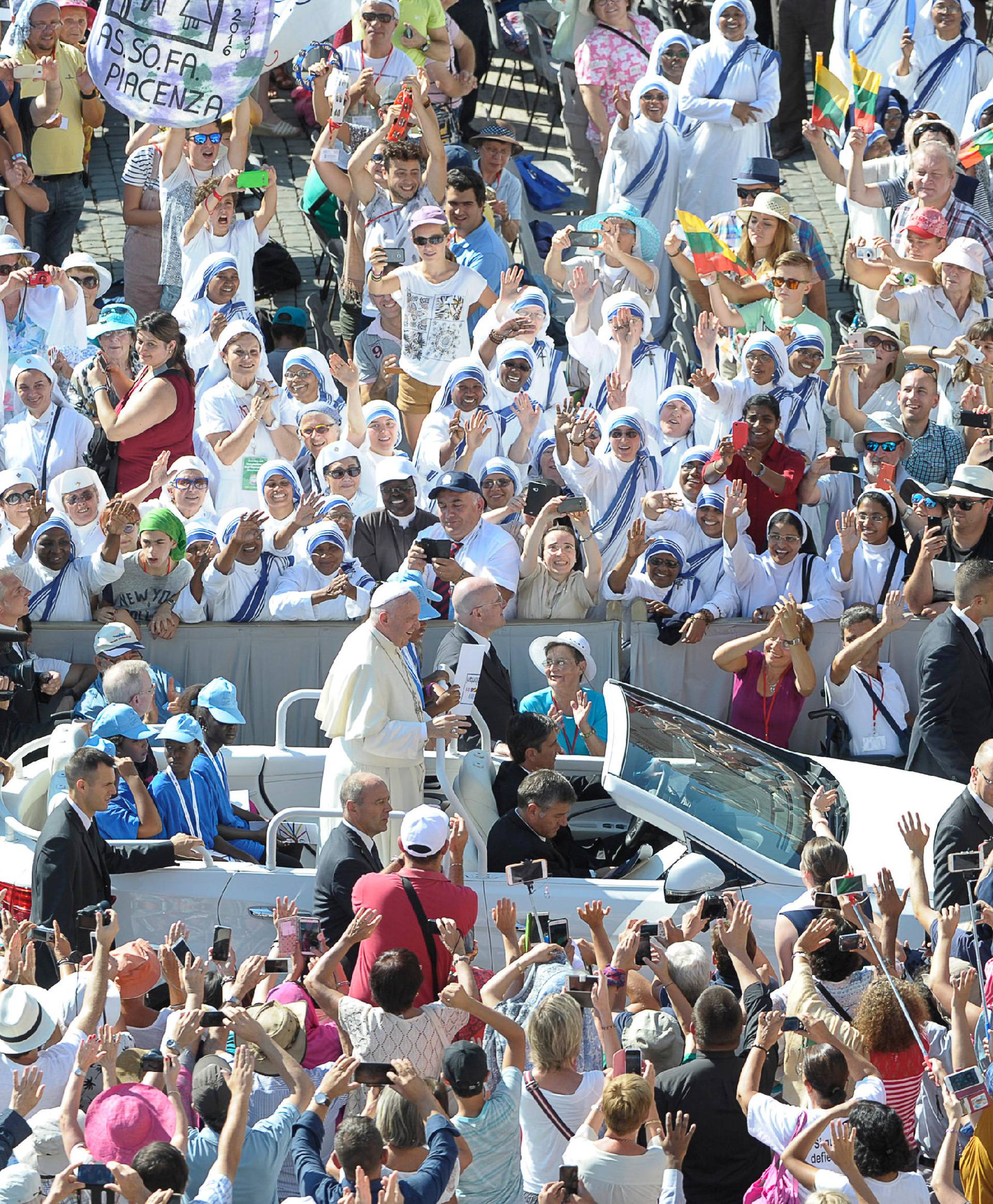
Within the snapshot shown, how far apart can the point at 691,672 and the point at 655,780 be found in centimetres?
233

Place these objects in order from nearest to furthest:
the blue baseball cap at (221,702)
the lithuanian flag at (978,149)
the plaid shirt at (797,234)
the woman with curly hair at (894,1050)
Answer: the woman with curly hair at (894,1050) < the blue baseball cap at (221,702) < the plaid shirt at (797,234) < the lithuanian flag at (978,149)

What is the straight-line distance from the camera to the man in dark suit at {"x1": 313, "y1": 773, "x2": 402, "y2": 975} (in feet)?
26.8

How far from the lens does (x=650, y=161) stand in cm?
1462

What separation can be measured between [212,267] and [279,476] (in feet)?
7.40

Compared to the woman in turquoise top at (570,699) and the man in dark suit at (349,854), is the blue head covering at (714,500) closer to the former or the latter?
the woman in turquoise top at (570,699)

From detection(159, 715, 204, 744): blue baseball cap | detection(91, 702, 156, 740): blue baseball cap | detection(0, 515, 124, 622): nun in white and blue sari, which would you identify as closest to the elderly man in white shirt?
detection(0, 515, 124, 622): nun in white and blue sari

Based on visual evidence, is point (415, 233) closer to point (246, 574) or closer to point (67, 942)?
point (246, 574)

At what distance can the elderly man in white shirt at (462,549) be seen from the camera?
10898mm

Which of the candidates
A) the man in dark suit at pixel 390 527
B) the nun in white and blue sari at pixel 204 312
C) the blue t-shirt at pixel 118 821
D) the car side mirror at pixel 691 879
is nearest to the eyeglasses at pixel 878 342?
the man in dark suit at pixel 390 527

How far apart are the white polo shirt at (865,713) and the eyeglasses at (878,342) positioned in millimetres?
2632

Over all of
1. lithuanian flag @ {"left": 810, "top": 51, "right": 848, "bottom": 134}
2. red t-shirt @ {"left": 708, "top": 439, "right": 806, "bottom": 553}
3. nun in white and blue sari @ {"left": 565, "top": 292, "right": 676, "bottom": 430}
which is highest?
lithuanian flag @ {"left": 810, "top": 51, "right": 848, "bottom": 134}

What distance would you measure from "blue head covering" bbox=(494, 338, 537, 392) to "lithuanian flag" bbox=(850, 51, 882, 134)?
3621mm

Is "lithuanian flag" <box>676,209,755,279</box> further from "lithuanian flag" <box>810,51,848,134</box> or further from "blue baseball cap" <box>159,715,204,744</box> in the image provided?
"blue baseball cap" <box>159,715,204,744</box>

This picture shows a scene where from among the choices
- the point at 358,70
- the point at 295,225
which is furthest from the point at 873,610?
the point at 295,225
